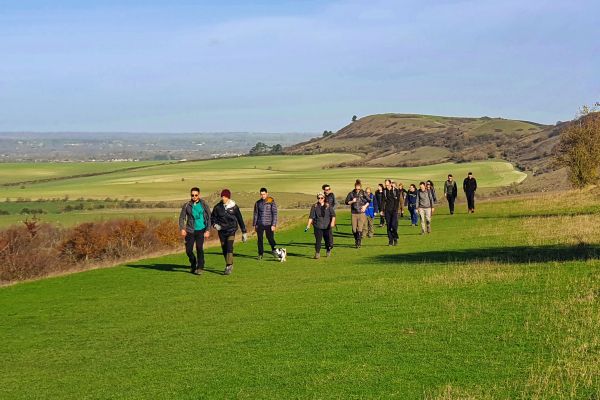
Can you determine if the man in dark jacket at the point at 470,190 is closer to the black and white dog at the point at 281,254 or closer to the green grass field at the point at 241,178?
the black and white dog at the point at 281,254

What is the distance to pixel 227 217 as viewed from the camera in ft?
70.6

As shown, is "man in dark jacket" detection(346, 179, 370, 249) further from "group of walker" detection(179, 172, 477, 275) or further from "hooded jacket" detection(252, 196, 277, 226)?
"hooded jacket" detection(252, 196, 277, 226)

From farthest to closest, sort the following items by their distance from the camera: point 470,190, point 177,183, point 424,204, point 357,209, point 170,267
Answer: point 177,183 < point 470,190 < point 424,204 < point 357,209 < point 170,267

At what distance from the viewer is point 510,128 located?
18300 cm

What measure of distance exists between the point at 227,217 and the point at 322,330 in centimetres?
904

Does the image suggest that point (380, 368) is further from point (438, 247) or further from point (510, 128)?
point (510, 128)

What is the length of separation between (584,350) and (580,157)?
4544 centimetres

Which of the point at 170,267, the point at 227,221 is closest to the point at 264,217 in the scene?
the point at 170,267

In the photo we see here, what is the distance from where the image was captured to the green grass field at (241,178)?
95.1 metres

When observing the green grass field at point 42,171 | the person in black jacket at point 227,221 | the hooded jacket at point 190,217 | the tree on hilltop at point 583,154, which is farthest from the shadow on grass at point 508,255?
the green grass field at point 42,171

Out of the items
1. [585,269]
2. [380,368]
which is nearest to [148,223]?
[585,269]

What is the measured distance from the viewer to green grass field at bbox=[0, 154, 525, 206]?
95.1 meters

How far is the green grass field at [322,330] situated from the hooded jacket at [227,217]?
3.82 ft

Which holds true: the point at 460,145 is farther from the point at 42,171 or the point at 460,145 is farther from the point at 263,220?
the point at 263,220
